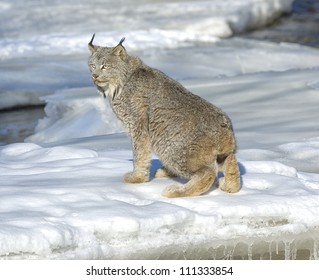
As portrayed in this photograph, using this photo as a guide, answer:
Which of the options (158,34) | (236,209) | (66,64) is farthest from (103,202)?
(158,34)

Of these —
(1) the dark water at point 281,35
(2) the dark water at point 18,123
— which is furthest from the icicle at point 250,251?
(1) the dark water at point 281,35

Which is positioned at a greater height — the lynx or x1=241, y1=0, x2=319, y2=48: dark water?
the lynx

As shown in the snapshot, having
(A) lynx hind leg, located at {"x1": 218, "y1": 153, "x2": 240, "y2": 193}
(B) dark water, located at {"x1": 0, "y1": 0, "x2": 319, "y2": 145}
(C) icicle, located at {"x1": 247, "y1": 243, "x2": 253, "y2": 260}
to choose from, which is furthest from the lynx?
(B) dark water, located at {"x1": 0, "y1": 0, "x2": 319, "y2": 145}

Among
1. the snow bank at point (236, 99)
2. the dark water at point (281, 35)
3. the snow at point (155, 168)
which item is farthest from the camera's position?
the dark water at point (281, 35)

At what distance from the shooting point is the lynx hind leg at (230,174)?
4.70 metres

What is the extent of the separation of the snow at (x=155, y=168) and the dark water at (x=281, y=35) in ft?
0.73

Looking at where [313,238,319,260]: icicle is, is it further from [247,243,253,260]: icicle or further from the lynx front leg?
the lynx front leg

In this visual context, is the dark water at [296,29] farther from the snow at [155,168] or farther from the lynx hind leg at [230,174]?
the lynx hind leg at [230,174]

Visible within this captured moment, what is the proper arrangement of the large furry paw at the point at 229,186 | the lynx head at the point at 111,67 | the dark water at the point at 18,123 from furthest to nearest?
the dark water at the point at 18,123, the lynx head at the point at 111,67, the large furry paw at the point at 229,186

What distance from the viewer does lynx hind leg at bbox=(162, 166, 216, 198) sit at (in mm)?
4605

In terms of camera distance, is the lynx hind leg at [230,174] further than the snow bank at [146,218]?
Yes

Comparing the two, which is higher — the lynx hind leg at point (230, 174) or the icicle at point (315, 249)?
the lynx hind leg at point (230, 174)

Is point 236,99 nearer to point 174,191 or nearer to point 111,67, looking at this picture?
point 111,67

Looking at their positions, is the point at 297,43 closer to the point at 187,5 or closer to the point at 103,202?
the point at 187,5
